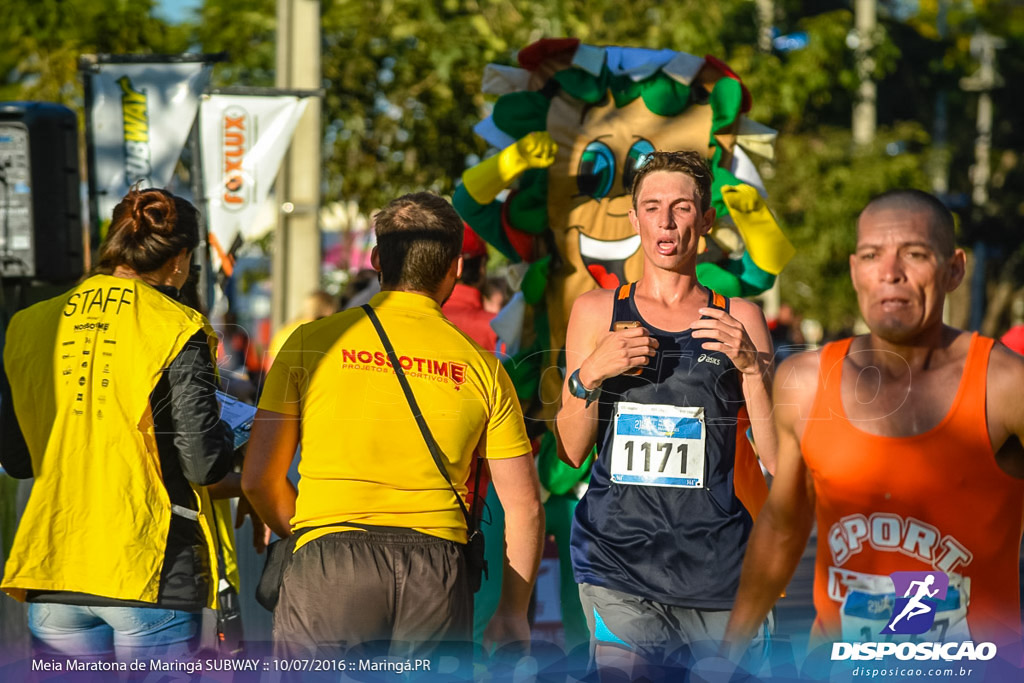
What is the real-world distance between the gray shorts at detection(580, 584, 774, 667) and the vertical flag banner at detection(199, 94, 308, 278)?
5.55m

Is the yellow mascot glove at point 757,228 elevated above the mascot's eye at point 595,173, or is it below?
below

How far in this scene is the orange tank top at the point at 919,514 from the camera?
2.77 m

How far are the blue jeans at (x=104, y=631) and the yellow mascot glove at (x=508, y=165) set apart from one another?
2498 millimetres

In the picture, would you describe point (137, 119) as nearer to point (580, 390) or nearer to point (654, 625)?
point (580, 390)

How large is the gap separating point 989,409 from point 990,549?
291mm

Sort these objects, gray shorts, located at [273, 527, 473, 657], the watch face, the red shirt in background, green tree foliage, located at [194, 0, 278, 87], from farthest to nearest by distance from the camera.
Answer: green tree foliage, located at [194, 0, 278, 87] → the red shirt in background → the watch face → gray shorts, located at [273, 527, 473, 657]

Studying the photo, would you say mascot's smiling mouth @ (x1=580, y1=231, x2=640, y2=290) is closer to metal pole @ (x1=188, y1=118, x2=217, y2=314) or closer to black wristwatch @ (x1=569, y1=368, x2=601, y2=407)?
black wristwatch @ (x1=569, y1=368, x2=601, y2=407)

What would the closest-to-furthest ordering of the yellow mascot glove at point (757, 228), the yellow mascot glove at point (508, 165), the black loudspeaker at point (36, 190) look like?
the yellow mascot glove at point (757, 228), the yellow mascot glove at point (508, 165), the black loudspeaker at point (36, 190)

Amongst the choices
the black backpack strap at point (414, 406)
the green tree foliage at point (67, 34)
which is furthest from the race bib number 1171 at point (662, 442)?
the green tree foliage at point (67, 34)

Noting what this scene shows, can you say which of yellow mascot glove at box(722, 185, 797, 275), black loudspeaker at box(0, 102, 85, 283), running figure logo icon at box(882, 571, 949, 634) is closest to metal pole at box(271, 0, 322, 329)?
black loudspeaker at box(0, 102, 85, 283)

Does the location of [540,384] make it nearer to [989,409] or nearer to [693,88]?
[693,88]
